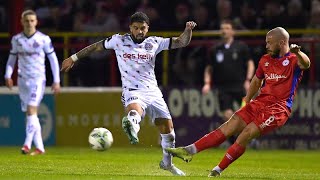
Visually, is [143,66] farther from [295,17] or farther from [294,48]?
[295,17]

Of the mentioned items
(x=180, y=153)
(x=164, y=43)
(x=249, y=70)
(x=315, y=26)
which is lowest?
(x=180, y=153)

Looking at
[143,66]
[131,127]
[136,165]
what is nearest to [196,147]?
[131,127]

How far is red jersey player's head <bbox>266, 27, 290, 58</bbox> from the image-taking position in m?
14.5

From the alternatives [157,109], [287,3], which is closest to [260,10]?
[287,3]

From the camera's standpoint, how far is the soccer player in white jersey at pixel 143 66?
49.6ft

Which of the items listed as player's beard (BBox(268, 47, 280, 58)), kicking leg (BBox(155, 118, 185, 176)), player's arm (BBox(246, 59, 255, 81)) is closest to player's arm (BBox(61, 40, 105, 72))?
kicking leg (BBox(155, 118, 185, 176))

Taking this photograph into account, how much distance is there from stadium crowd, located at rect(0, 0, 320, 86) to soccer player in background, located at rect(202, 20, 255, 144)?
846mm

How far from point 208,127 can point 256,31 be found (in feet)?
7.15

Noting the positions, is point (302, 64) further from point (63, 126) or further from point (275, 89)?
point (63, 126)

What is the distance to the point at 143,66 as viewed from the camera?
1530cm

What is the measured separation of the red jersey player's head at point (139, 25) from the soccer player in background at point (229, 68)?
6.38 meters

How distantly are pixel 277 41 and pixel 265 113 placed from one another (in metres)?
0.95

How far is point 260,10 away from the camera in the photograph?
24.0m

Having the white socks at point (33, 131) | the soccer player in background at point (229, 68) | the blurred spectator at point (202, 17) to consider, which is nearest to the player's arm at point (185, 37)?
the white socks at point (33, 131)
